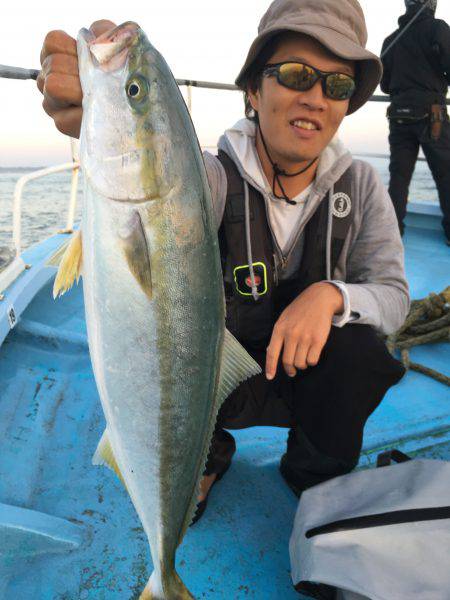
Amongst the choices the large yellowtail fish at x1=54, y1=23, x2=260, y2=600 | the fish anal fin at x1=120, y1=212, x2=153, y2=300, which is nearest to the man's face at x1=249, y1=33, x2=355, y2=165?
the large yellowtail fish at x1=54, y1=23, x2=260, y2=600

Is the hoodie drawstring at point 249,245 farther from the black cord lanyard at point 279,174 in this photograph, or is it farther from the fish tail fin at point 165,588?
the fish tail fin at point 165,588

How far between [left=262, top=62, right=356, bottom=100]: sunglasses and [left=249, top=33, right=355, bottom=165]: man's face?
0.02 m

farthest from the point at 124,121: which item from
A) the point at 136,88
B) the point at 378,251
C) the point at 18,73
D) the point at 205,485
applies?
the point at 205,485

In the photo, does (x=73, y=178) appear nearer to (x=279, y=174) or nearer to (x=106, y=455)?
(x=279, y=174)

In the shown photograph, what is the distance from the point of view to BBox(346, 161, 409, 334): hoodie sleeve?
187cm

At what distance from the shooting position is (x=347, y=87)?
5.80ft

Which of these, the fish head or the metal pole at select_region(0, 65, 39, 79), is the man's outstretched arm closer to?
the fish head

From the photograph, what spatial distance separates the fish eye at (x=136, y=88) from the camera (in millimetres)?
1198

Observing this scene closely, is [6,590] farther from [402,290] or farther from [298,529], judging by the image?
[402,290]

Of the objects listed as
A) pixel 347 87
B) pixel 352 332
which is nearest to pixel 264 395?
pixel 352 332

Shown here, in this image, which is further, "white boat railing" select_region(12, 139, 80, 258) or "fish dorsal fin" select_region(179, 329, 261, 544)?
"white boat railing" select_region(12, 139, 80, 258)

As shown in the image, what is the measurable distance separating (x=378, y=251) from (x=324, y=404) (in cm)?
74

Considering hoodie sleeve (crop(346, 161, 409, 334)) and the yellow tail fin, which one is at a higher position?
the yellow tail fin

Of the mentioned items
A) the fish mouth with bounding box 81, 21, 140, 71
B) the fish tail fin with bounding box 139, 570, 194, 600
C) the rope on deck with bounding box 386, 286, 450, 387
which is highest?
the fish mouth with bounding box 81, 21, 140, 71
